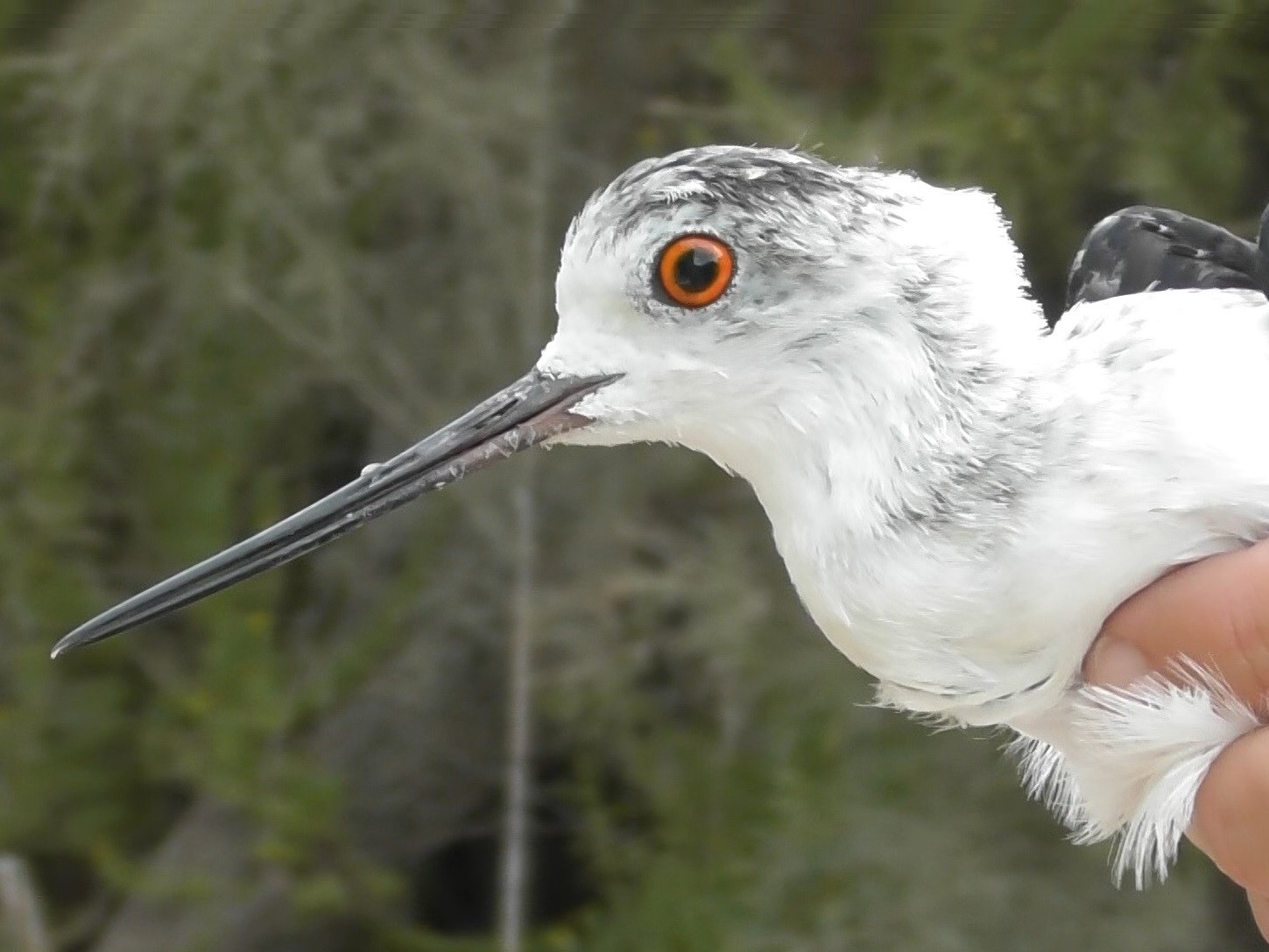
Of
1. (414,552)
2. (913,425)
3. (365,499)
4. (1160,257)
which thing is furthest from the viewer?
(414,552)

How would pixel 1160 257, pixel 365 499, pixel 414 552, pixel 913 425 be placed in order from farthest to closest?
pixel 414 552, pixel 1160 257, pixel 365 499, pixel 913 425

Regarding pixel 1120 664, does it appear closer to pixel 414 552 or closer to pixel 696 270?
pixel 696 270

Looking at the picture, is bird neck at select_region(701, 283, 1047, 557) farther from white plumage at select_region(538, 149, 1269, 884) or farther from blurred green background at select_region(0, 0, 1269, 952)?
blurred green background at select_region(0, 0, 1269, 952)

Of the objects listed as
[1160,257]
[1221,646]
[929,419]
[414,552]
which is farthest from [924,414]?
[414,552]

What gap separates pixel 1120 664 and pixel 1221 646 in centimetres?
7

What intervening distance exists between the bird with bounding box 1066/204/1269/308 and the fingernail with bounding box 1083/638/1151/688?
0.32 m

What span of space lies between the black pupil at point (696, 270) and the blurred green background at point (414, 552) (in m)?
1.28

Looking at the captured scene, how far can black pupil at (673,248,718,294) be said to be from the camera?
913 mm

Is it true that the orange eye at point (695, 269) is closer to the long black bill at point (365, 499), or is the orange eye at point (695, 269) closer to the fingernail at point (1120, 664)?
the long black bill at point (365, 499)

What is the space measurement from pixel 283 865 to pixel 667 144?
142 cm

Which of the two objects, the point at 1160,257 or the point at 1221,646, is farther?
the point at 1160,257

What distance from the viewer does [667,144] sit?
7.38 feet

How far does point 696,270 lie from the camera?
36.1 inches

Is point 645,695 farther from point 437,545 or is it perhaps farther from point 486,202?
point 486,202
